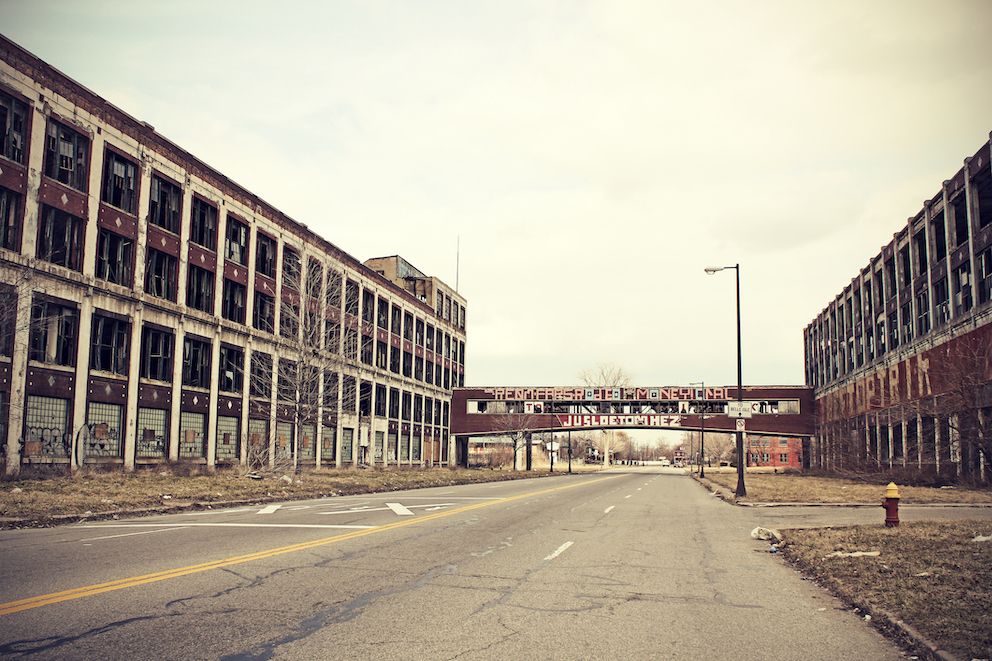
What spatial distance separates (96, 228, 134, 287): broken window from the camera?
104 feet

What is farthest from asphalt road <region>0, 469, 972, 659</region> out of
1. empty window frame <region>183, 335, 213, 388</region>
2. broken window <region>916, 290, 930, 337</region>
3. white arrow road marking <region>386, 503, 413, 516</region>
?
broken window <region>916, 290, 930, 337</region>

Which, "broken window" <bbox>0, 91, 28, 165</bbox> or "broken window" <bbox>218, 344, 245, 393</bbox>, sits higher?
"broken window" <bbox>0, 91, 28, 165</bbox>

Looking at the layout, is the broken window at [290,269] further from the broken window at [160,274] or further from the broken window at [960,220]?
the broken window at [960,220]

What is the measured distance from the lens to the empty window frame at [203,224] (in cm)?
3809

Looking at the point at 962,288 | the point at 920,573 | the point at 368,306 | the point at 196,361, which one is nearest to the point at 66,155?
the point at 196,361

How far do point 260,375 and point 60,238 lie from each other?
16135 mm

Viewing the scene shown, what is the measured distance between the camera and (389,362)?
63281mm

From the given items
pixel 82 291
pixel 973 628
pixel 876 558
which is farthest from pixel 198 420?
pixel 973 628

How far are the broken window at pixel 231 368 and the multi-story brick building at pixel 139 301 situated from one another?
10cm

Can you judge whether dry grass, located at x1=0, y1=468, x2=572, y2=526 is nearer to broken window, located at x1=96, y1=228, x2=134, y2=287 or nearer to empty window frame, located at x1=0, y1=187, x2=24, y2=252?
broken window, located at x1=96, y1=228, x2=134, y2=287

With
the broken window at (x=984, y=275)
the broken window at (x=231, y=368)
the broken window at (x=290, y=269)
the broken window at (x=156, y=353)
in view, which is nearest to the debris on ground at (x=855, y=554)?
the broken window at (x=984, y=275)

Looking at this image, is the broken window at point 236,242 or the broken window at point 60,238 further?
the broken window at point 236,242

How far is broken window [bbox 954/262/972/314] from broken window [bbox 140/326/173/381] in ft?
129

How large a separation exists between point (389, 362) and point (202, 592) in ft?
183
